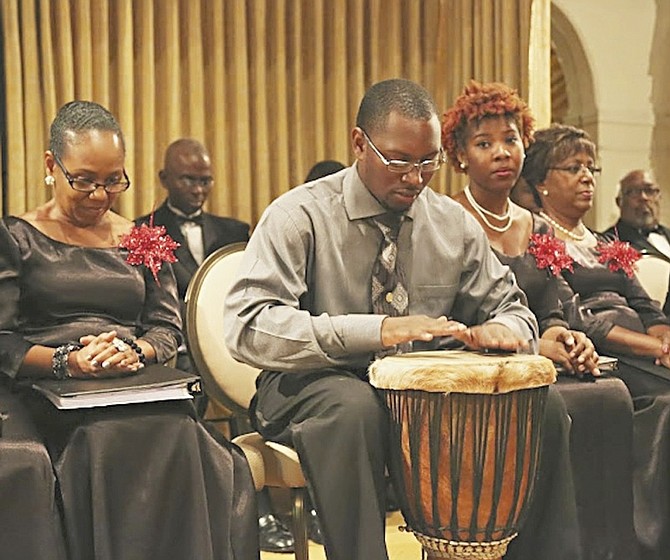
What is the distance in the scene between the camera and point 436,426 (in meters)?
2.68

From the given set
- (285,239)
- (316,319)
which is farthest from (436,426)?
(285,239)

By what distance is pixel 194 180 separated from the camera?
501 centimetres

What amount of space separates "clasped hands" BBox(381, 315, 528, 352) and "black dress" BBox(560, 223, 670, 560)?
0.87 m

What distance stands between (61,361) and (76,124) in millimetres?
681

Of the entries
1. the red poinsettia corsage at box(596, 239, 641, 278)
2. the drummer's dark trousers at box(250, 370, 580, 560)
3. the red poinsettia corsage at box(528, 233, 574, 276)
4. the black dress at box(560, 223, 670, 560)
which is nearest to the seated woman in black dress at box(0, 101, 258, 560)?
the drummer's dark trousers at box(250, 370, 580, 560)

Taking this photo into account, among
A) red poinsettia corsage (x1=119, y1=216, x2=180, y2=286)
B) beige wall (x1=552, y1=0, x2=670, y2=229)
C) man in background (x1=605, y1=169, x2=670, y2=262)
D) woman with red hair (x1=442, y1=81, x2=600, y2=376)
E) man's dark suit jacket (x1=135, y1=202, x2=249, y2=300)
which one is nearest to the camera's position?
red poinsettia corsage (x1=119, y1=216, x2=180, y2=286)

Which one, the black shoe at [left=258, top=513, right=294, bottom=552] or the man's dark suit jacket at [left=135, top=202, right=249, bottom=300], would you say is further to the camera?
the man's dark suit jacket at [left=135, top=202, right=249, bottom=300]

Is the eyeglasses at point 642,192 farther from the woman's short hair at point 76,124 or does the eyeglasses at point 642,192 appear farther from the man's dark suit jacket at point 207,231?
the woman's short hair at point 76,124

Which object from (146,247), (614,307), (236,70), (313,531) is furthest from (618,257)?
(236,70)

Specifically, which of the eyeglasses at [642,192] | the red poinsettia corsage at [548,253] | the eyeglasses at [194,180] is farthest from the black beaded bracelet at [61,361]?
the eyeglasses at [642,192]

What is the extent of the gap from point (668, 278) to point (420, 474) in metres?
2.16

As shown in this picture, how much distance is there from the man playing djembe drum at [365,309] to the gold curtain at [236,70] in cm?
219

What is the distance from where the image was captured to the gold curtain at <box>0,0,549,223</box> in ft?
16.1

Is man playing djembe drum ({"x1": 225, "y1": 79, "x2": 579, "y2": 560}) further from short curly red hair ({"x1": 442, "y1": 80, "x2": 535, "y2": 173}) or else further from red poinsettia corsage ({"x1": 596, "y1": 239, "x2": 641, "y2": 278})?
red poinsettia corsage ({"x1": 596, "y1": 239, "x2": 641, "y2": 278})
